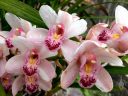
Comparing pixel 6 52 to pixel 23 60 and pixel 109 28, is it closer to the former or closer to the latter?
pixel 23 60

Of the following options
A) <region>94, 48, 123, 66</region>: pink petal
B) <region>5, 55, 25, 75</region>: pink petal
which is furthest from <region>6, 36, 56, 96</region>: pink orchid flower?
<region>94, 48, 123, 66</region>: pink petal

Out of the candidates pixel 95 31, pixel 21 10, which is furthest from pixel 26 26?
pixel 95 31

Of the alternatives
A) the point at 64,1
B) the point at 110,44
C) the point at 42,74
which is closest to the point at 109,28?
the point at 110,44

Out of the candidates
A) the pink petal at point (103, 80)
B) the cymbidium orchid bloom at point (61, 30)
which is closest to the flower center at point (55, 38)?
the cymbidium orchid bloom at point (61, 30)

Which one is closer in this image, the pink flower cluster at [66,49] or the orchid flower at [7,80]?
the pink flower cluster at [66,49]

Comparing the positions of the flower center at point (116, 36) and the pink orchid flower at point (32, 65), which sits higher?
the flower center at point (116, 36)

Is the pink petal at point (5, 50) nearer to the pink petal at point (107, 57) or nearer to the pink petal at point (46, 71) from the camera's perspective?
the pink petal at point (46, 71)
